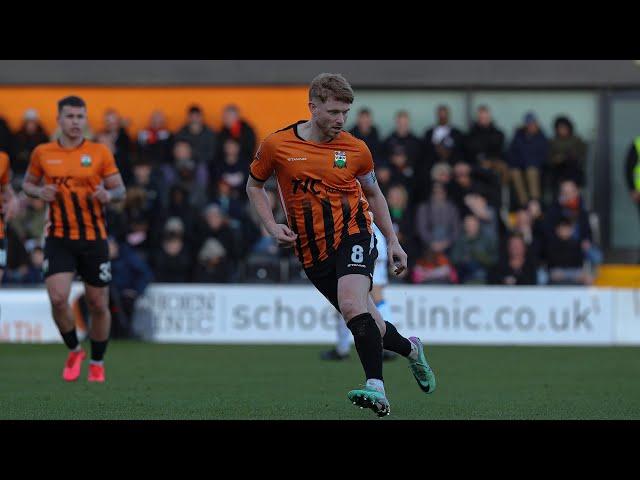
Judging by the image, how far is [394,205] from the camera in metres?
18.7

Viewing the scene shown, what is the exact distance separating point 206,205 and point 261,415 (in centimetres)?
1129

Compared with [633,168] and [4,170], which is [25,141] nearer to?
[4,170]

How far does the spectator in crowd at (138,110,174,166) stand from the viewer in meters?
20.1

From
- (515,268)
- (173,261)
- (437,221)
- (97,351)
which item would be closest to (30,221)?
(173,261)

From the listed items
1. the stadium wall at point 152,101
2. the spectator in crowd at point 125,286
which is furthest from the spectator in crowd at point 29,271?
the stadium wall at point 152,101

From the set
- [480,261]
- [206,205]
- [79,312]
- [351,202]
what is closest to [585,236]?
[480,261]

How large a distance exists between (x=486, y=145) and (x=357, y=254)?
1190 centimetres

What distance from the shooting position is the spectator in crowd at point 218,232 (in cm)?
1889

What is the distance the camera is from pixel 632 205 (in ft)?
70.6

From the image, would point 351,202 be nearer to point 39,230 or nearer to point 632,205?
point 39,230

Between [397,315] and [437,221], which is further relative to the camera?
[437,221]

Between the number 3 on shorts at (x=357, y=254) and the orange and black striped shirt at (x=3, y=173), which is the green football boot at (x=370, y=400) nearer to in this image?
the number 3 on shorts at (x=357, y=254)

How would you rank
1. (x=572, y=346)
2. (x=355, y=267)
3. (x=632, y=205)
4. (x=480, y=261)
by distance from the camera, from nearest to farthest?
1. (x=355, y=267)
2. (x=572, y=346)
3. (x=480, y=261)
4. (x=632, y=205)

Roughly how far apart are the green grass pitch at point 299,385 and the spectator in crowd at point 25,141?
4270 mm
